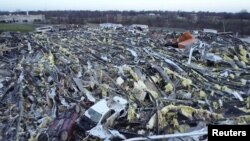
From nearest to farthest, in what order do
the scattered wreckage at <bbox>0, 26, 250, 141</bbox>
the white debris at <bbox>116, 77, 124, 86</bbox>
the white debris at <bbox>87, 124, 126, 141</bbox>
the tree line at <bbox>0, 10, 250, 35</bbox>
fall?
the white debris at <bbox>87, 124, 126, 141</bbox>, the scattered wreckage at <bbox>0, 26, 250, 141</bbox>, the white debris at <bbox>116, 77, 124, 86</bbox>, the tree line at <bbox>0, 10, 250, 35</bbox>

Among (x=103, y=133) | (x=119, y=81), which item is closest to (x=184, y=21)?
(x=119, y=81)

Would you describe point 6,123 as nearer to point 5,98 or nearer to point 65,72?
point 5,98

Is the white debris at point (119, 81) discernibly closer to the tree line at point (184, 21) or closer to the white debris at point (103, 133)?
the white debris at point (103, 133)

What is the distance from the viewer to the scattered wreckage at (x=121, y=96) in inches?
279

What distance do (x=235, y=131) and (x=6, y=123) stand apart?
4.91 meters

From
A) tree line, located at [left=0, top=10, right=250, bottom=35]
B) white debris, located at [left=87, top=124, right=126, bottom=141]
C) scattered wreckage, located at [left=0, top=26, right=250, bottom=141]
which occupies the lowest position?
white debris, located at [left=87, top=124, right=126, bottom=141]

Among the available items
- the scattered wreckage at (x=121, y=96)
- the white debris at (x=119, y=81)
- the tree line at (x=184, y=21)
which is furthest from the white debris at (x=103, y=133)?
the tree line at (x=184, y=21)

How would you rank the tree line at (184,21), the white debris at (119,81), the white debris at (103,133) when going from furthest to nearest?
1. the tree line at (184,21)
2. the white debris at (119,81)
3. the white debris at (103,133)

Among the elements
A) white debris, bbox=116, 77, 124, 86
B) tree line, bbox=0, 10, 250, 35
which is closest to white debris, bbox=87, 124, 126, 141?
white debris, bbox=116, 77, 124, 86

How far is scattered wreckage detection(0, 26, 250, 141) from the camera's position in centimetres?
709

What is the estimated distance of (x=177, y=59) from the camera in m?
13.4

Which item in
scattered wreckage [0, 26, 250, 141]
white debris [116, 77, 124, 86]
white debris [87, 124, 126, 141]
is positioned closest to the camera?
white debris [87, 124, 126, 141]

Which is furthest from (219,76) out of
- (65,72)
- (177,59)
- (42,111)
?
(42,111)

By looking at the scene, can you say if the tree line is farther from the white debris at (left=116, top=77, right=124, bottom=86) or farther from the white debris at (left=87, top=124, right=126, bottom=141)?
the white debris at (left=87, top=124, right=126, bottom=141)
